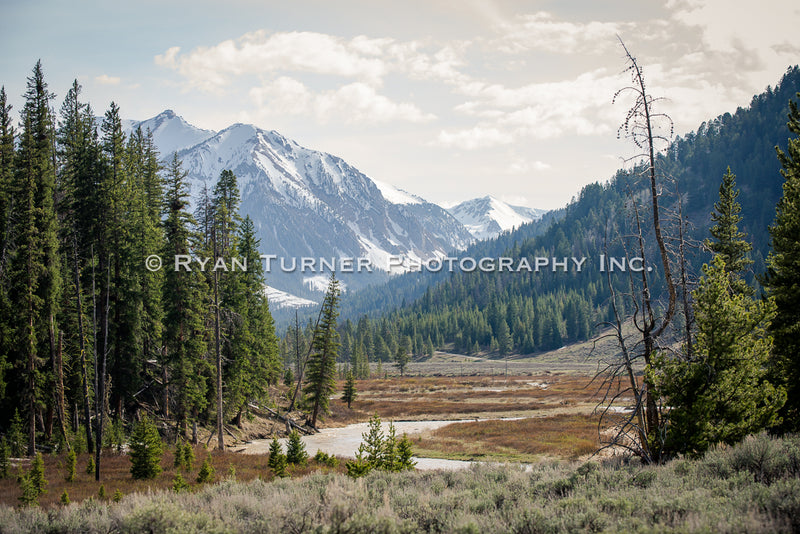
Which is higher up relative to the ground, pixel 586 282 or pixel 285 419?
pixel 586 282

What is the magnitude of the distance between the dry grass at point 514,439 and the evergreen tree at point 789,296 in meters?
12.5

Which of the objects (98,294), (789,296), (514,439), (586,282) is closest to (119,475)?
(98,294)

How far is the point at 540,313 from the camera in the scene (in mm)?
151125

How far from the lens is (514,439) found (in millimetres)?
34688

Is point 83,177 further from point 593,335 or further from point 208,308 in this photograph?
point 593,335

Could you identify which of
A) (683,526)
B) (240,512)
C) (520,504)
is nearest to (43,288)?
(240,512)

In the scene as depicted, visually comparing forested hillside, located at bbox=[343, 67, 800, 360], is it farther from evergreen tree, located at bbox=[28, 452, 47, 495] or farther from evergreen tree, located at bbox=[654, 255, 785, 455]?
evergreen tree, located at bbox=[28, 452, 47, 495]

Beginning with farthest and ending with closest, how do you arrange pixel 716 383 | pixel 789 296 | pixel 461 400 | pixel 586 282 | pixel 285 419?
pixel 586 282 < pixel 461 400 < pixel 285 419 < pixel 789 296 < pixel 716 383

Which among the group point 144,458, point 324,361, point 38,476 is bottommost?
point 144,458

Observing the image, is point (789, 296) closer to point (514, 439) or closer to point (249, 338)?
point (514, 439)

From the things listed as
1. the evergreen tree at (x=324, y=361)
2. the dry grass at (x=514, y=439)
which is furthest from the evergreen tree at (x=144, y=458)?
the evergreen tree at (x=324, y=361)

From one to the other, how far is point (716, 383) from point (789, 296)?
7.19m

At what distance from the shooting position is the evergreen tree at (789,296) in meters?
13.6

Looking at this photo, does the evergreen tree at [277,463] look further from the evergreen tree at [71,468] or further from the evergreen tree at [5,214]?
the evergreen tree at [5,214]
